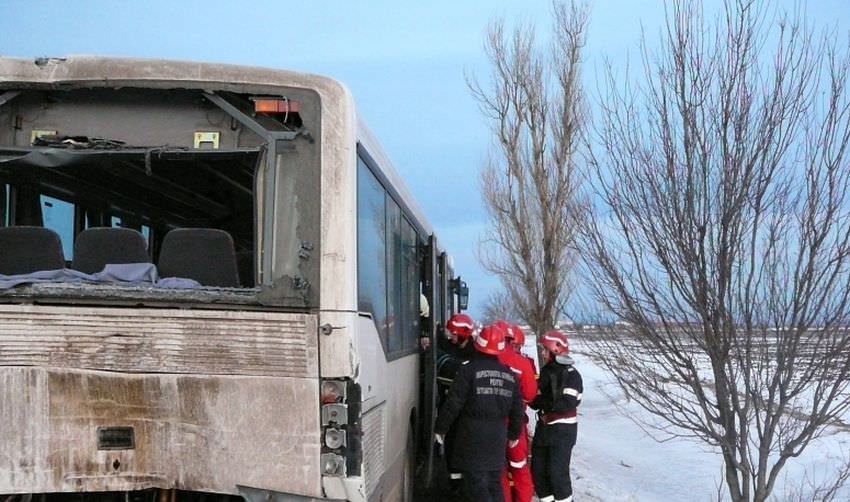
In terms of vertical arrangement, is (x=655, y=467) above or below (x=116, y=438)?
below

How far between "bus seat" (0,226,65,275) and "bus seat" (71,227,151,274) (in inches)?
6.2

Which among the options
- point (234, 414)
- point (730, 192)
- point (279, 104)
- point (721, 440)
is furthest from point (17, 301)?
point (721, 440)

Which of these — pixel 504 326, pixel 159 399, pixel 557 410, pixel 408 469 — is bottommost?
pixel 408 469

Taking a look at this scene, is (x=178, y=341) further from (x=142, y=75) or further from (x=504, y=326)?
(x=504, y=326)

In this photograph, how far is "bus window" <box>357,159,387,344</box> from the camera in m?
4.96

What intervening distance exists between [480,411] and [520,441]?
1135 millimetres

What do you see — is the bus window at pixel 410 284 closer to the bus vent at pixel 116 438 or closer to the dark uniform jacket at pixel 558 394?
the dark uniform jacket at pixel 558 394

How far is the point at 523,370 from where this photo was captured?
27.6 feet

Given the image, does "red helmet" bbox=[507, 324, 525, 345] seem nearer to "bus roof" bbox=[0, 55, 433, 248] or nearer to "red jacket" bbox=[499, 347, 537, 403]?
"red jacket" bbox=[499, 347, 537, 403]

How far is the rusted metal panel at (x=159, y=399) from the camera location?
4.11m

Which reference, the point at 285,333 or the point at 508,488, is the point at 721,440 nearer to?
the point at 508,488

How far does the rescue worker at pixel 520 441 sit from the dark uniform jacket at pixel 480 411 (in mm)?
734

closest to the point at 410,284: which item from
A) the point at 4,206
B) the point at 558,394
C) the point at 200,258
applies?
the point at 558,394

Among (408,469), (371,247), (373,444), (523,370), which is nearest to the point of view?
(373,444)
